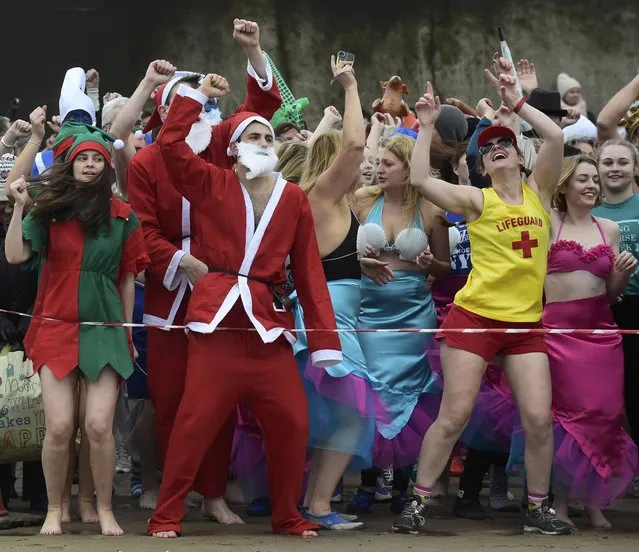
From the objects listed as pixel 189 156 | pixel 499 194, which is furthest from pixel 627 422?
pixel 189 156

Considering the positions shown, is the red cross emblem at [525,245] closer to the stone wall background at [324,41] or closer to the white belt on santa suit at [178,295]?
the white belt on santa suit at [178,295]

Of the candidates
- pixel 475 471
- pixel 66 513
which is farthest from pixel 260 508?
pixel 475 471

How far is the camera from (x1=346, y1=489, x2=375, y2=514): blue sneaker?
340 inches

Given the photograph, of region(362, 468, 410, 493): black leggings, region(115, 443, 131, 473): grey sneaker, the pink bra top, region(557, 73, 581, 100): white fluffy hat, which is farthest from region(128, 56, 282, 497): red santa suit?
region(557, 73, 581, 100): white fluffy hat

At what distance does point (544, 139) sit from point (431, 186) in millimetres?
648

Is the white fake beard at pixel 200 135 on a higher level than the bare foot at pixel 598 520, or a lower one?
higher

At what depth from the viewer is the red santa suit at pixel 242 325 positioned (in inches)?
295

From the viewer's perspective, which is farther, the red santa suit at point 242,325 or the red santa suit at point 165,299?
the red santa suit at point 165,299

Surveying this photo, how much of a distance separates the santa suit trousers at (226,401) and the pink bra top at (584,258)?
1.62 m

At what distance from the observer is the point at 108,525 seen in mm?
7648

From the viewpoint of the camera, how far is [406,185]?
28.2 feet

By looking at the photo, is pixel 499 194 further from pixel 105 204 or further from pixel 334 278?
pixel 105 204

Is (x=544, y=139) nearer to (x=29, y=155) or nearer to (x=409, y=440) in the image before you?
(x=409, y=440)

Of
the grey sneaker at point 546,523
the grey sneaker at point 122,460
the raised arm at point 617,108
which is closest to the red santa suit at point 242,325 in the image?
the grey sneaker at point 546,523
